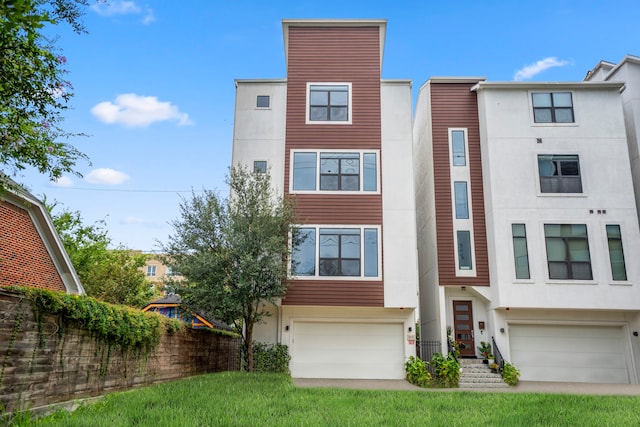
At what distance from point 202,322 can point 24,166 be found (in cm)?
1974

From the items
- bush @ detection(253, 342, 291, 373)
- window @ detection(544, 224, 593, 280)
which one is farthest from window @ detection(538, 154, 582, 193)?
bush @ detection(253, 342, 291, 373)

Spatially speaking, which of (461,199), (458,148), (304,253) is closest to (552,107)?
(458,148)

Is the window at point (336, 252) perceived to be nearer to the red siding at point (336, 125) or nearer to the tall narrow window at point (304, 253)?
the tall narrow window at point (304, 253)

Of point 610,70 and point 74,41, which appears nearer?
point 74,41

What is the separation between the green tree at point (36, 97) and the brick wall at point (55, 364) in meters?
1.99

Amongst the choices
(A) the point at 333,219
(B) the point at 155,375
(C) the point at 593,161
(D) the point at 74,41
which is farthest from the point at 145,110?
(C) the point at 593,161

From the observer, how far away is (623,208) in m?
15.9

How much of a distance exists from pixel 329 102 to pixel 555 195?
8180mm

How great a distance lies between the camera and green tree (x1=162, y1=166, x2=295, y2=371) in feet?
45.3

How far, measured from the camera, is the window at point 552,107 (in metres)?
17.0

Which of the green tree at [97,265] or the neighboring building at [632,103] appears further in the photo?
the green tree at [97,265]

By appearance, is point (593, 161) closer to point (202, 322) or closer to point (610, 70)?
point (610, 70)

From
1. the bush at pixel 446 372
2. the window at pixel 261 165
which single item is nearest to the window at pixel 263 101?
the window at pixel 261 165

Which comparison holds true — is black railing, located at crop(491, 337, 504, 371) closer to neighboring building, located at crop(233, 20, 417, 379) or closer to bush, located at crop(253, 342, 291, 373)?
neighboring building, located at crop(233, 20, 417, 379)
